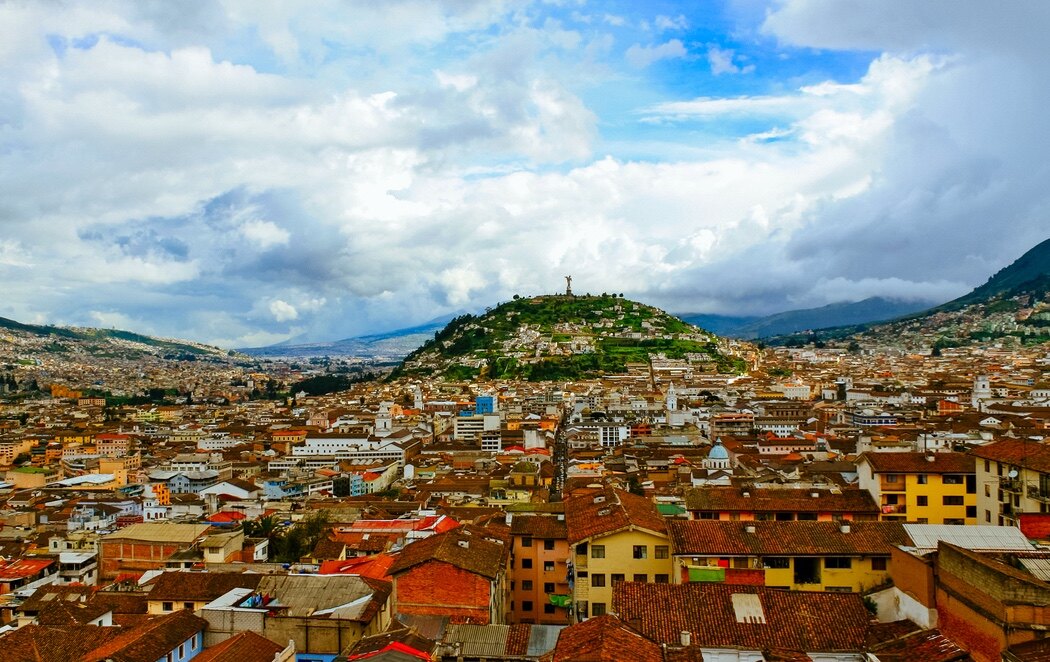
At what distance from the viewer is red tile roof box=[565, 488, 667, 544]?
1706 cm

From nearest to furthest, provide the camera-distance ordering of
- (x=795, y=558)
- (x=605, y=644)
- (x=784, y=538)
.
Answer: (x=605, y=644)
(x=795, y=558)
(x=784, y=538)

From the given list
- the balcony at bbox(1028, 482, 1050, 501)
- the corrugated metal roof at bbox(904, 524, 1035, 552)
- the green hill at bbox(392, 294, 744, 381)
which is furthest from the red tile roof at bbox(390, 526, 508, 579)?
the green hill at bbox(392, 294, 744, 381)

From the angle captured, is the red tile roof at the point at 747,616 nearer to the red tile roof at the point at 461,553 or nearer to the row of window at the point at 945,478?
the red tile roof at the point at 461,553

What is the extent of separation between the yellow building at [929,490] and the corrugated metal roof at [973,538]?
7.32 meters

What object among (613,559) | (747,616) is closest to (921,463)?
(613,559)

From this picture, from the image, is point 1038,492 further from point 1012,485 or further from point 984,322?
point 984,322

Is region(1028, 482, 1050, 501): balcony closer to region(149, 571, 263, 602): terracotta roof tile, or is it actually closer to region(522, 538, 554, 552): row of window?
region(522, 538, 554, 552): row of window

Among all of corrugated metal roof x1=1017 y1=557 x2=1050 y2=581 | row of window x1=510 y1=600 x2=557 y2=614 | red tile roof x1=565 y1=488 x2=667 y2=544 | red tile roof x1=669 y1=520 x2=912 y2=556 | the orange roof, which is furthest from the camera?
row of window x1=510 y1=600 x2=557 y2=614

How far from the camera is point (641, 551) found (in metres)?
17.0

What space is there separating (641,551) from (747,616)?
5191 millimetres

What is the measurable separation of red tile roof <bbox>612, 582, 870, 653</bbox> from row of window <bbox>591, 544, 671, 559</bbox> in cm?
410

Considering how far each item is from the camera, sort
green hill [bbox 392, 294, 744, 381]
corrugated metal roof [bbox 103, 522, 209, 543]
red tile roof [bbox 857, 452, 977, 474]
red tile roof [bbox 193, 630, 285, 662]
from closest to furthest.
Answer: red tile roof [bbox 193, 630, 285, 662] → red tile roof [bbox 857, 452, 977, 474] → corrugated metal roof [bbox 103, 522, 209, 543] → green hill [bbox 392, 294, 744, 381]

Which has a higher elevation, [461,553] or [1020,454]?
[1020,454]

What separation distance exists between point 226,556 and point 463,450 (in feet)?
111
